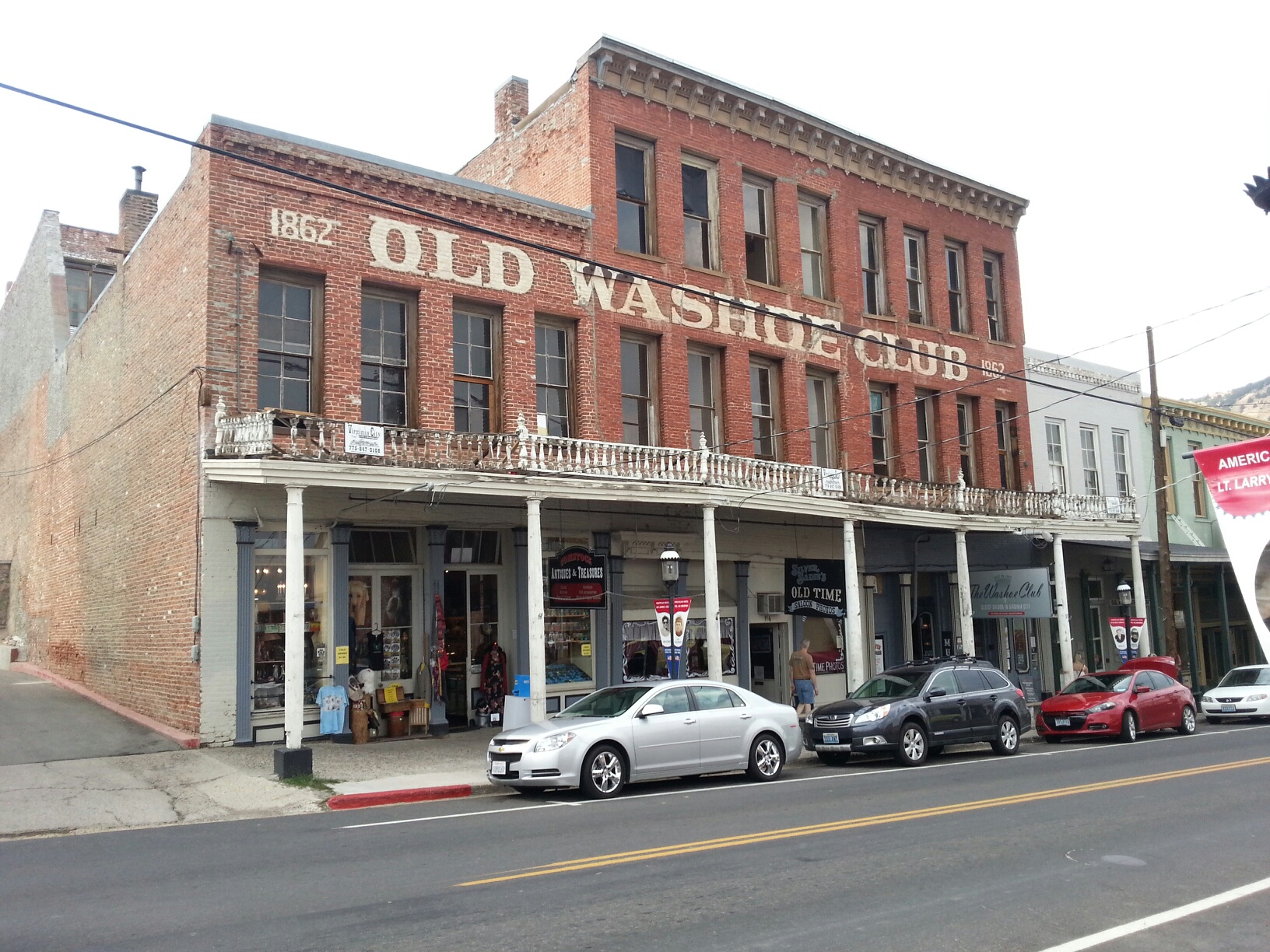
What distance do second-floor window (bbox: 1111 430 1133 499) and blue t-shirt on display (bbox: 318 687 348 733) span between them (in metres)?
25.3

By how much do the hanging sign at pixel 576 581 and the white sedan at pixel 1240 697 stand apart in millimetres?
14907

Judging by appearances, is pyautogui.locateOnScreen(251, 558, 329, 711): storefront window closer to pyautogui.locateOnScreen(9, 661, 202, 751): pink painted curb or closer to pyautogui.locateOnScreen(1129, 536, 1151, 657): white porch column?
pyautogui.locateOnScreen(9, 661, 202, 751): pink painted curb

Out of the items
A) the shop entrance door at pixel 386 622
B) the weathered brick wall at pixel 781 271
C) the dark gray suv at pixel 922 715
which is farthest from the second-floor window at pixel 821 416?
the shop entrance door at pixel 386 622

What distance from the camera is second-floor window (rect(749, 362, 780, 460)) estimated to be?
2409cm

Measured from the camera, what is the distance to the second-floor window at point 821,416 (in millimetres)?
25375

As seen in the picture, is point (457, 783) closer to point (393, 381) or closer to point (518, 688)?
point (518, 688)

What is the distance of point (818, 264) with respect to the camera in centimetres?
2612

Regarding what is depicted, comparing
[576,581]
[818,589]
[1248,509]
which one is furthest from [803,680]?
[1248,509]

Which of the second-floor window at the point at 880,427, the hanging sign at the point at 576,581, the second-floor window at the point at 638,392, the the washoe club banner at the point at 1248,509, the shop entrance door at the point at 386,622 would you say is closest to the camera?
the the washoe club banner at the point at 1248,509

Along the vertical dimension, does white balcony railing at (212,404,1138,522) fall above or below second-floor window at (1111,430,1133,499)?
below

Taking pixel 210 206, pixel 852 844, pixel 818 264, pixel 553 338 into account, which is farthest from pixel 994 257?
pixel 852 844

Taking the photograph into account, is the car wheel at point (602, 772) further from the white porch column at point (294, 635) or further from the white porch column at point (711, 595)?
the white porch column at point (711, 595)

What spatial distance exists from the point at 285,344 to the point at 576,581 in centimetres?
678

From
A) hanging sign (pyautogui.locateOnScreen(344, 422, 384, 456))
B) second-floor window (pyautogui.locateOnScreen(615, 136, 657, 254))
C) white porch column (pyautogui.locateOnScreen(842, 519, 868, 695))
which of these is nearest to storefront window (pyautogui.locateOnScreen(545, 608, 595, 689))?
white porch column (pyautogui.locateOnScreen(842, 519, 868, 695))
